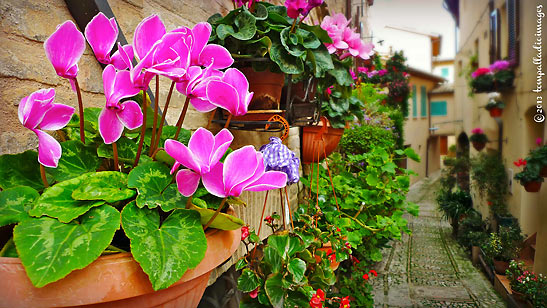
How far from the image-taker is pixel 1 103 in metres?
0.77

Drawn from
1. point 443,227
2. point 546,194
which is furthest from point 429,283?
point 443,227

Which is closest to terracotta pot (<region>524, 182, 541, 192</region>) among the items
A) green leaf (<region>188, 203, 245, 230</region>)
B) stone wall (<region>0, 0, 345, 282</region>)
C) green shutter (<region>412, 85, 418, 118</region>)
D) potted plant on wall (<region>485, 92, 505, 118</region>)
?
potted plant on wall (<region>485, 92, 505, 118</region>)

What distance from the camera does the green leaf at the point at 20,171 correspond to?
2.10ft

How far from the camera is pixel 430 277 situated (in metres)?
6.93

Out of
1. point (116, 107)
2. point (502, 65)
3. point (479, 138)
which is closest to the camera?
point (116, 107)

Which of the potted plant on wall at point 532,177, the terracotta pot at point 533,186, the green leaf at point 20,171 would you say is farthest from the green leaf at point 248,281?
the terracotta pot at point 533,186

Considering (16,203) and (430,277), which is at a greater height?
(16,203)

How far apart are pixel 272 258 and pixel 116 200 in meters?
0.59

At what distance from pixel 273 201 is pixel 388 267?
5837 mm

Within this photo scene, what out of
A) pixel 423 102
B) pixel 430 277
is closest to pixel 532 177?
pixel 430 277

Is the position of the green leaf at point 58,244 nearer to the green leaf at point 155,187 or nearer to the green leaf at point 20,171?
the green leaf at point 155,187

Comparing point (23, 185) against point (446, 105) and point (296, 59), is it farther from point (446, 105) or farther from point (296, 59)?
point (446, 105)

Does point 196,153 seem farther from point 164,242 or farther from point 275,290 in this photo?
point 275,290

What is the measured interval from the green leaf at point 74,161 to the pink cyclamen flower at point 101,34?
0.19 meters
